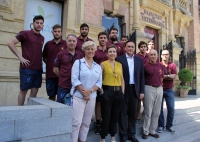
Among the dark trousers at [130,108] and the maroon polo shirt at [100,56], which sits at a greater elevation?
the maroon polo shirt at [100,56]

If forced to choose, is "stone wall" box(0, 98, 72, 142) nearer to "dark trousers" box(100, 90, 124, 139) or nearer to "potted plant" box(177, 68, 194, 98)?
"dark trousers" box(100, 90, 124, 139)

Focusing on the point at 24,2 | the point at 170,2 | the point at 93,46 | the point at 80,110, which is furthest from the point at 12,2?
the point at 170,2

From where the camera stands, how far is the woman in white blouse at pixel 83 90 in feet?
9.57

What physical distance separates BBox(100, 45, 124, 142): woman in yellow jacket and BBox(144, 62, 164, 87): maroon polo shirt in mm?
1034

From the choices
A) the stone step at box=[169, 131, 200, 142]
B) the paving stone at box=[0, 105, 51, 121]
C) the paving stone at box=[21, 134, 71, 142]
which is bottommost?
the stone step at box=[169, 131, 200, 142]

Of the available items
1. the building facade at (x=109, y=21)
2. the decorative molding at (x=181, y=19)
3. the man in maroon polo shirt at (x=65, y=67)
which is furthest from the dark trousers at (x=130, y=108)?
the decorative molding at (x=181, y=19)

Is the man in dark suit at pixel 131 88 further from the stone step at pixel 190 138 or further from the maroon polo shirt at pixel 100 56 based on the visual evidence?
the stone step at pixel 190 138

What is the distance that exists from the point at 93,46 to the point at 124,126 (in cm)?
179

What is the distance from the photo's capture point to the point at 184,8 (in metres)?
14.3

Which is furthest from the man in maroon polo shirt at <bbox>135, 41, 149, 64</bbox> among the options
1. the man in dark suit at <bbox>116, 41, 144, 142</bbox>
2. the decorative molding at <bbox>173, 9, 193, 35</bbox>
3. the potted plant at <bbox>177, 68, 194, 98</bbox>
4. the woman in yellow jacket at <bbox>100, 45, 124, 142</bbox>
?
the decorative molding at <bbox>173, 9, 193, 35</bbox>

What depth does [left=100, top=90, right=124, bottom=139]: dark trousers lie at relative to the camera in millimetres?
3303

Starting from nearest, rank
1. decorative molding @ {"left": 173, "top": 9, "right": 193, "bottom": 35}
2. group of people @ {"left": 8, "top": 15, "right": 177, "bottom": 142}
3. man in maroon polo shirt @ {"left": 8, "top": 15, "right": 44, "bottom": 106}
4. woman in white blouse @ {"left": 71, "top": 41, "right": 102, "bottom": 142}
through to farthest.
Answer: woman in white blouse @ {"left": 71, "top": 41, "right": 102, "bottom": 142} → group of people @ {"left": 8, "top": 15, "right": 177, "bottom": 142} → man in maroon polo shirt @ {"left": 8, "top": 15, "right": 44, "bottom": 106} → decorative molding @ {"left": 173, "top": 9, "right": 193, "bottom": 35}

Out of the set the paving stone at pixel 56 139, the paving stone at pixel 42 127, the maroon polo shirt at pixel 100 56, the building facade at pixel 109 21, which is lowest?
the paving stone at pixel 56 139

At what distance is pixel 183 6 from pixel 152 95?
42.6ft
